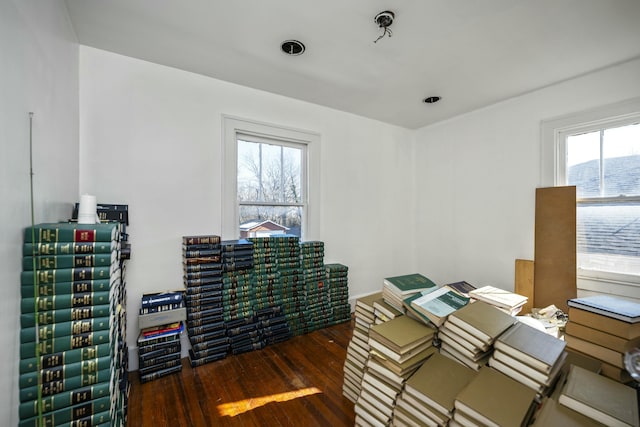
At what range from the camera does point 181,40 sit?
84.8 inches

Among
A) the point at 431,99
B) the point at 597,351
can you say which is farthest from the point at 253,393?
the point at 431,99

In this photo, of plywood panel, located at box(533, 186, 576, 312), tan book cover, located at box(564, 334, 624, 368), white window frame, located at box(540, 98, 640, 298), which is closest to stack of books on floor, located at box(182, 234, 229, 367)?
tan book cover, located at box(564, 334, 624, 368)

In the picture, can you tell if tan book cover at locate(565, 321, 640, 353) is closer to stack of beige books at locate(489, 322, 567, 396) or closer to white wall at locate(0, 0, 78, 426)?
stack of beige books at locate(489, 322, 567, 396)

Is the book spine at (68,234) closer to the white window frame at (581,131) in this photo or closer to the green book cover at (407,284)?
the green book cover at (407,284)

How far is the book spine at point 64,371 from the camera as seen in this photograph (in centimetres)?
102

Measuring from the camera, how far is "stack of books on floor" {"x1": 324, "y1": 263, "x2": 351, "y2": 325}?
10.6ft

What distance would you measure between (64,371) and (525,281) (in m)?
3.91

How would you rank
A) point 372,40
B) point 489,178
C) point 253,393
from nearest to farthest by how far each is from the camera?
point 253,393 → point 372,40 → point 489,178

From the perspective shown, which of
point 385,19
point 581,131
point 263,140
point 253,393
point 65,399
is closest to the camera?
point 65,399

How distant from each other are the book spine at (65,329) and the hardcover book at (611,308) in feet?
8.76

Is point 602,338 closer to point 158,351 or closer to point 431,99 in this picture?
point 431,99

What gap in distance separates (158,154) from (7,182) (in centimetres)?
162

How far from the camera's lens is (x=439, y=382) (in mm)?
1323

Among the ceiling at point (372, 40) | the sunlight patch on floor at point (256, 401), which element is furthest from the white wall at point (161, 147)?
the sunlight patch on floor at point (256, 401)
